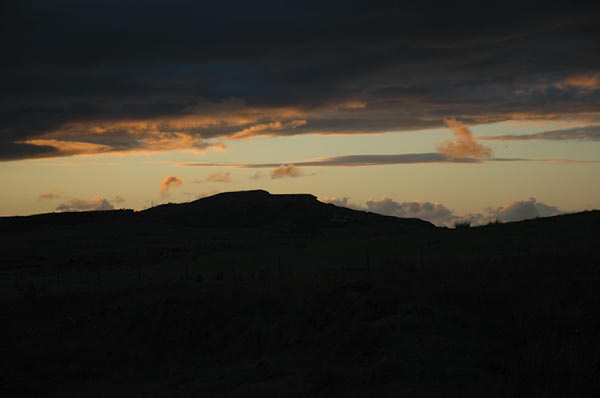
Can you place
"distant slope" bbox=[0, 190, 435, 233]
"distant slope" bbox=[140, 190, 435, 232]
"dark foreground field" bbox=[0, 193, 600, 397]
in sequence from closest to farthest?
"dark foreground field" bbox=[0, 193, 600, 397], "distant slope" bbox=[0, 190, 435, 233], "distant slope" bbox=[140, 190, 435, 232]

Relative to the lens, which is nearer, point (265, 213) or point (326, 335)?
point (326, 335)

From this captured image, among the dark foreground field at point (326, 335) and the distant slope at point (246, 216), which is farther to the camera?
the distant slope at point (246, 216)

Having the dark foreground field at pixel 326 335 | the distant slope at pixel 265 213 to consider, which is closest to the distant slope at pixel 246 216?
the distant slope at pixel 265 213

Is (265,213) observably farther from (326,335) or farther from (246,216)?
(326,335)

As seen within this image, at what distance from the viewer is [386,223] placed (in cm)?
14662

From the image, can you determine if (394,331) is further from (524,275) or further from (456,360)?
(524,275)

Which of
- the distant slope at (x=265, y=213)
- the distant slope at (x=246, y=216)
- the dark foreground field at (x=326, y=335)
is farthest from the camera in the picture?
the distant slope at (x=265, y=213)

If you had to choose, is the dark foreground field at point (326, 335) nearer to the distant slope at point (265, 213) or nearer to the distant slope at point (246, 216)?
the distant slope at point (246, 216)

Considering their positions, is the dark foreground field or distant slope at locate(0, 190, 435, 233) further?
distant slope at locate(0, 190, 435, 233)

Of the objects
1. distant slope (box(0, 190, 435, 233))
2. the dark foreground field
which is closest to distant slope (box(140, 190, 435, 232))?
distant slope (box(0, 190, 435, 233))

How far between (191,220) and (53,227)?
107 ft

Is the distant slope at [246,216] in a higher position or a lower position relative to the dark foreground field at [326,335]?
higher

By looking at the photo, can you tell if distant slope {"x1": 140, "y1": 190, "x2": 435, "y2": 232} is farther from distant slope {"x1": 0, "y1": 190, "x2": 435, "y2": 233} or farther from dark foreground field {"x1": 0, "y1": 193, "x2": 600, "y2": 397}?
dark foreground field {"x1": 0, "y1": 193, "x2": 600, "y2": 397}

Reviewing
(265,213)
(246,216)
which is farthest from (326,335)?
(265,213)
